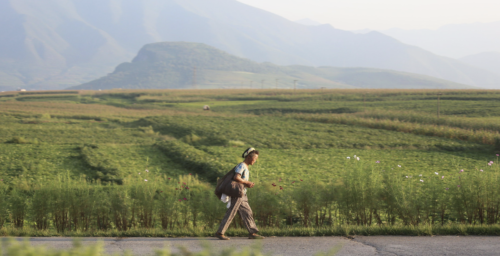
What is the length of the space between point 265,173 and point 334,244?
1223 cm

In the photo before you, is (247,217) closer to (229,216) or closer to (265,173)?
(229,216)

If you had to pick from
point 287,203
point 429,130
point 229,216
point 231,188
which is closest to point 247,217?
point 229,216

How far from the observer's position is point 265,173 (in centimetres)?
2245

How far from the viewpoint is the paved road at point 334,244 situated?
9.62 meters

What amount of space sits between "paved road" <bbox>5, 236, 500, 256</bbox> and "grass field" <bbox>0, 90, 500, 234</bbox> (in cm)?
153

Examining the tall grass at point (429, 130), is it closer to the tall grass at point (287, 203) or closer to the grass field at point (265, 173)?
the grass field at point (265, 173)

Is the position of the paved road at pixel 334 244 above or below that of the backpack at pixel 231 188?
below

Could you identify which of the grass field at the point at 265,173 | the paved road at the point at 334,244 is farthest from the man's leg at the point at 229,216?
the grass field at the point at 265,173

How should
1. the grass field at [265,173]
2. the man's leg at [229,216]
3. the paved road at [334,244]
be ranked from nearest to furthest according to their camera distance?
1. the paved road at [334,244]
2. the man's leg at [229,216]
3. the grass field at [265,173]

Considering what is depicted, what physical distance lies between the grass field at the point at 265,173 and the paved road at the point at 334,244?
5.01 ft

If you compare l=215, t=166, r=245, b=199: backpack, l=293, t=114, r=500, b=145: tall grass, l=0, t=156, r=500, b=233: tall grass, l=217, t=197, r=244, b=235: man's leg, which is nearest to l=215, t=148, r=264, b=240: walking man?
l=217, t=197, r=244, b=235: man's leg

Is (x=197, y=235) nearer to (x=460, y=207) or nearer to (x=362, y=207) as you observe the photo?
(x=362, y=207)

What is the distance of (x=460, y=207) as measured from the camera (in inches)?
513

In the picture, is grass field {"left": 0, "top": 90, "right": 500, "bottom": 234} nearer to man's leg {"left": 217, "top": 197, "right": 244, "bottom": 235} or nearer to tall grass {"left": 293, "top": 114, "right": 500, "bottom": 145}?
tall grass {"left": 293, "top": 114, "right": 500, "bottom": 145}
